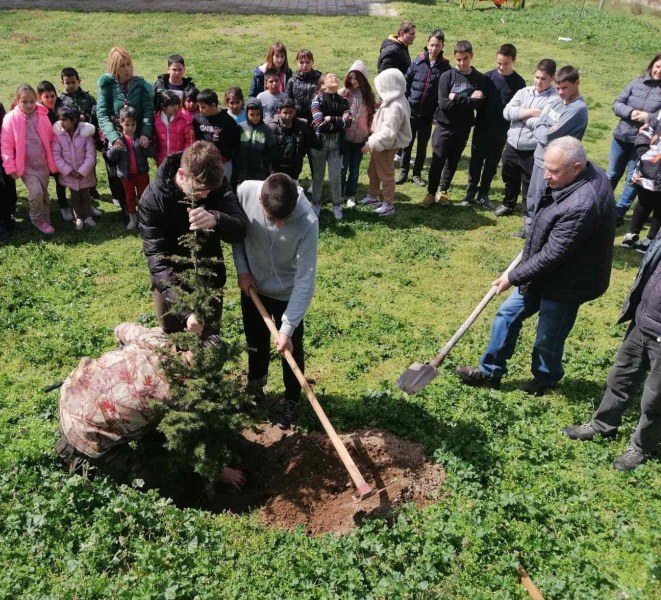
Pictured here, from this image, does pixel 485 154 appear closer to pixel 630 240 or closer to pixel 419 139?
pixel 419 139

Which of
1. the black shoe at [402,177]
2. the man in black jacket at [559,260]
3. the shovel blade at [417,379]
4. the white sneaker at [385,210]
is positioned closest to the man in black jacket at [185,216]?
the shovel blade at [417,379]

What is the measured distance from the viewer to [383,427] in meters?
5.26

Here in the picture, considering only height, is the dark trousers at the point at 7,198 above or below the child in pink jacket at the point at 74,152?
below

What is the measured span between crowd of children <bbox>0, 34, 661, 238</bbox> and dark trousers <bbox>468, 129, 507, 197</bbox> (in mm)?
20

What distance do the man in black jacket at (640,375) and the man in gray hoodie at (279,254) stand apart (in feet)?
8.47

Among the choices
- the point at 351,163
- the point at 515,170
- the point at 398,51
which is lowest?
the point at 351,163

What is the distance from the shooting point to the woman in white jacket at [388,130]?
872 centimetres

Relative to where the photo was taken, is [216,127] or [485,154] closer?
[216,127]

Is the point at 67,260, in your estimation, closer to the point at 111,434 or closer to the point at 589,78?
the point at 111,434

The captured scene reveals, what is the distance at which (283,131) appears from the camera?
817 cm

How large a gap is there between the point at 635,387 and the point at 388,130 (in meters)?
5.34

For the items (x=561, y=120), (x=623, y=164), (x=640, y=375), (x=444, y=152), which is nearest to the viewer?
(x=640, y=375)

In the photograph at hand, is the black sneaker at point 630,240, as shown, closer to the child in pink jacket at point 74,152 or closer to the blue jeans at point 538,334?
the blue jeans at point 538,334

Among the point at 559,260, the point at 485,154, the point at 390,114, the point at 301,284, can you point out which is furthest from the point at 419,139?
the point at 301,284
